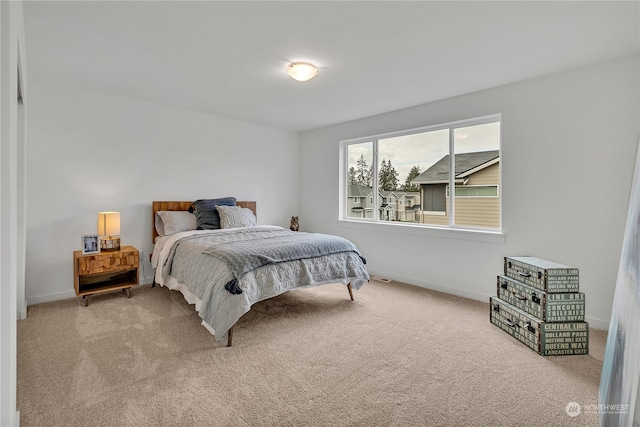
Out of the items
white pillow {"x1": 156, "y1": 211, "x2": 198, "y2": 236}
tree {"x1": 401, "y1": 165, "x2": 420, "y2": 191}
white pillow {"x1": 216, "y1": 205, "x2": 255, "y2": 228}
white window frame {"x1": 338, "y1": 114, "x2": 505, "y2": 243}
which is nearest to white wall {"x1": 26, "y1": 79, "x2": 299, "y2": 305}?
white pillow {"x1": 156, "y1": 211, "x2": 198, "y2": 236}

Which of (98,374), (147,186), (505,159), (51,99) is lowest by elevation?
(98,374)

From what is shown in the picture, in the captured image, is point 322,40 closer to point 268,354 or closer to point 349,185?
point 268,354

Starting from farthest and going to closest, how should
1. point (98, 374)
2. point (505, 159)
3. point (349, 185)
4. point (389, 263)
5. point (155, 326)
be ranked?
point (349, 185)
point (389, 263)
point (505, 159)
point (155, 326)
point (98, 374)

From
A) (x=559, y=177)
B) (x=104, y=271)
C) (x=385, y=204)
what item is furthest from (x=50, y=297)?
(x=559, y=177)

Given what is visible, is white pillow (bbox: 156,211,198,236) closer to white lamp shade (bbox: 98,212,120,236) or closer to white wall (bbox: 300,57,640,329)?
white lamp shade (bbox: 98,212,120,236)

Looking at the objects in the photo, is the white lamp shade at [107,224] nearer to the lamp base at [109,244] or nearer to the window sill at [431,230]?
the lamp base at [109,244]

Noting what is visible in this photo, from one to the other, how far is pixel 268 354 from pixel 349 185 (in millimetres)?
3277

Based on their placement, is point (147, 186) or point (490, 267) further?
point (147, 186)

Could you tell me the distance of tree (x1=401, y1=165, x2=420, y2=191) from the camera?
417 centimetres

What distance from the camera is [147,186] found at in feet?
13.0

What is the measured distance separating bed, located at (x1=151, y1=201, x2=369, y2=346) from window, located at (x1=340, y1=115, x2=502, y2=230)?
1.36 metres

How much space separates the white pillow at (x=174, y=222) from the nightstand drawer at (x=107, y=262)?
1.60ft

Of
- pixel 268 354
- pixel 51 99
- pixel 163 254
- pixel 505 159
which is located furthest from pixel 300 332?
pixel 51 99

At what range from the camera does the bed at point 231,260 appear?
2.42 m
